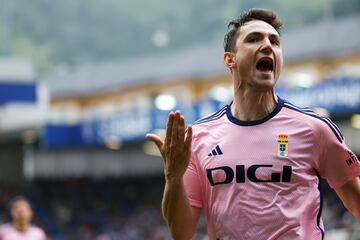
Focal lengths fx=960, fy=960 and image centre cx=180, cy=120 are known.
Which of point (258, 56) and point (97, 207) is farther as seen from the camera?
point (97, 207)

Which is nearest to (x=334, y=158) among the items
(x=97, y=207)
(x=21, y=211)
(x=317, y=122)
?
(x=317, y=122)

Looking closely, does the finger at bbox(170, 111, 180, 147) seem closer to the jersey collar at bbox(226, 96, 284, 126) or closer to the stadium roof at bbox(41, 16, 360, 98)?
the jersey collar at bbox(226, 96, 284, 126)

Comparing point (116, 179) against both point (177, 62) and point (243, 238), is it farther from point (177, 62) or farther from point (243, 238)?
point (243, 238)

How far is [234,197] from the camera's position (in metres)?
4.61

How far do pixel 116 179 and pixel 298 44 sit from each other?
1126 centimetres

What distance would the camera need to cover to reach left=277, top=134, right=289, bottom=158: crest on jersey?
4.59 m

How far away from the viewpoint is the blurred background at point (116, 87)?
28.5 metres

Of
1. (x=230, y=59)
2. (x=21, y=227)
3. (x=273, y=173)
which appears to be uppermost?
(x=230, y=59)

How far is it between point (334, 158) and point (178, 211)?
2.61ft

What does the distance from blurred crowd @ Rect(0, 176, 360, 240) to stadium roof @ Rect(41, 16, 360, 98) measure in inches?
147

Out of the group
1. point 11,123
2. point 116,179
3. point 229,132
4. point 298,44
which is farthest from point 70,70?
point 229,132

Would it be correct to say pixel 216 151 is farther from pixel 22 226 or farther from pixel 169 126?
pixel 22 226

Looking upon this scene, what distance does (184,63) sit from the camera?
34.5m

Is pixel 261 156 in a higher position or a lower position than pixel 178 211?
higher
